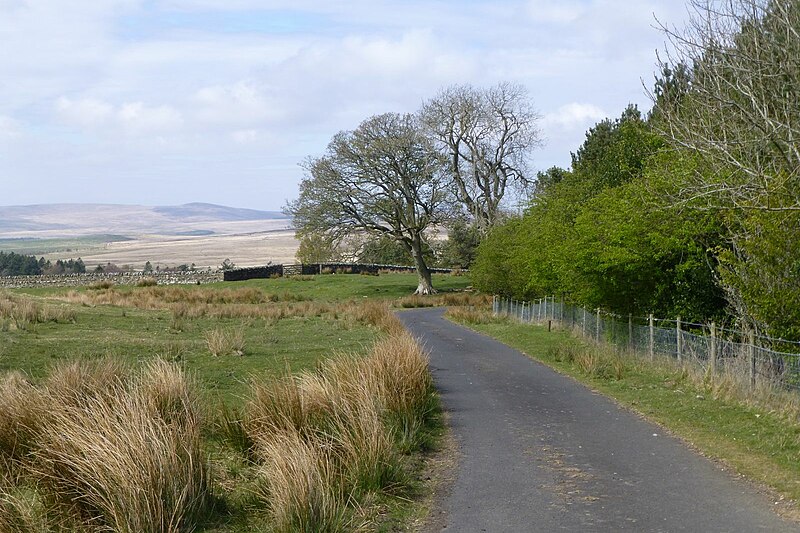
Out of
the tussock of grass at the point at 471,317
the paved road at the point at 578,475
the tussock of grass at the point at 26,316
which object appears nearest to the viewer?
the paved road at the point at 578,475

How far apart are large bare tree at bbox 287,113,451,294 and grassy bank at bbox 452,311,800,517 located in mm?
41520

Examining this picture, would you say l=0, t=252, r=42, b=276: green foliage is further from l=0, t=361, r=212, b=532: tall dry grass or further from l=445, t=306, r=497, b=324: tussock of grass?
l=0, t=361, r=212, b=532: tall dry grass

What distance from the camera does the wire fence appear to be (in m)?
15.8

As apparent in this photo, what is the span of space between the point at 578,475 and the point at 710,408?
18.7ft

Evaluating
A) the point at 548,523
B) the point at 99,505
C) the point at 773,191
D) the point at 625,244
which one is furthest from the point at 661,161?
the point at 99,505

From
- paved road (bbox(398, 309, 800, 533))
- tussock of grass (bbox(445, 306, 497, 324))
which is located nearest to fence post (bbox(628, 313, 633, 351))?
paved road (bbox(398, 309, 800, 533))

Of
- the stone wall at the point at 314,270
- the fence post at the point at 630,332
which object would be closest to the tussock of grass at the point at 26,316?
the fence post at the point at 630,332

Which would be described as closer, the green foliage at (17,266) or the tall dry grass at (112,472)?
the tall dry grass at (112,472)

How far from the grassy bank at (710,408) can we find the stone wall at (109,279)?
196ft

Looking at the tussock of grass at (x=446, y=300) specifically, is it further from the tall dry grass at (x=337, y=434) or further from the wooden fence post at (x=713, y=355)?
the tall dry grass at (x=337, y=434)

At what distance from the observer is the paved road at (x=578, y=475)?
8.75 meters

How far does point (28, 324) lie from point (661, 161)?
63.6 feet

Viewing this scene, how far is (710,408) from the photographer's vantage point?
50.6ft

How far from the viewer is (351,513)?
8781mm
